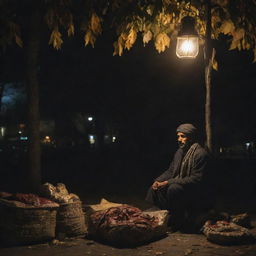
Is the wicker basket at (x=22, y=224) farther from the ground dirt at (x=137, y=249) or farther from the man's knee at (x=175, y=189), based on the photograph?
the man's knee at (x=175, y=189)

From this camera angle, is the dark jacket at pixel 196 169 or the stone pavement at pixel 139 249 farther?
the dark jacket at pixel 196 169

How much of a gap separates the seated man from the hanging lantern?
1.42 metres

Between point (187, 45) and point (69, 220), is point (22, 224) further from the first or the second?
point (187, 45)

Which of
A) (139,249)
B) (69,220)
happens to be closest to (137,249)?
(139,249)

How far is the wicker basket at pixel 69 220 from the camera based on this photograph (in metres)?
7.74

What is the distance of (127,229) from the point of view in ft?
23.6

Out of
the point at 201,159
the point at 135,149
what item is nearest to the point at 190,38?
the point at 201,159

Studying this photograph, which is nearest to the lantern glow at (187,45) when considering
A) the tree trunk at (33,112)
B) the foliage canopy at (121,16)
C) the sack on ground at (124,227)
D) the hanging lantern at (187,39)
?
the hanging lantern at (187,39)

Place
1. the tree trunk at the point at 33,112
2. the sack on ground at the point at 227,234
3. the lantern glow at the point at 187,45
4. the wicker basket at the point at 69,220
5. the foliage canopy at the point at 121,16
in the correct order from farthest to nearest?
the tree trunk at the point at 33,112 → the lantern glow at the point at 187,45 → the wicker basket at the point at 69,220 → the foliage canopy at the point at 121,16 → the sack on ground at the point at 227,234

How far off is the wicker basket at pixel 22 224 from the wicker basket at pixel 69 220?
427mm

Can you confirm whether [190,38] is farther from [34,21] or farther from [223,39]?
[223,39]

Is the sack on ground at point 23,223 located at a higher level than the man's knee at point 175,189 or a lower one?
lower

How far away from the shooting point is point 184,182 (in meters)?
7.95

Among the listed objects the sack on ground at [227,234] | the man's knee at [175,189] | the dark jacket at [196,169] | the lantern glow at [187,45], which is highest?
the lantern glow at [187,45]
